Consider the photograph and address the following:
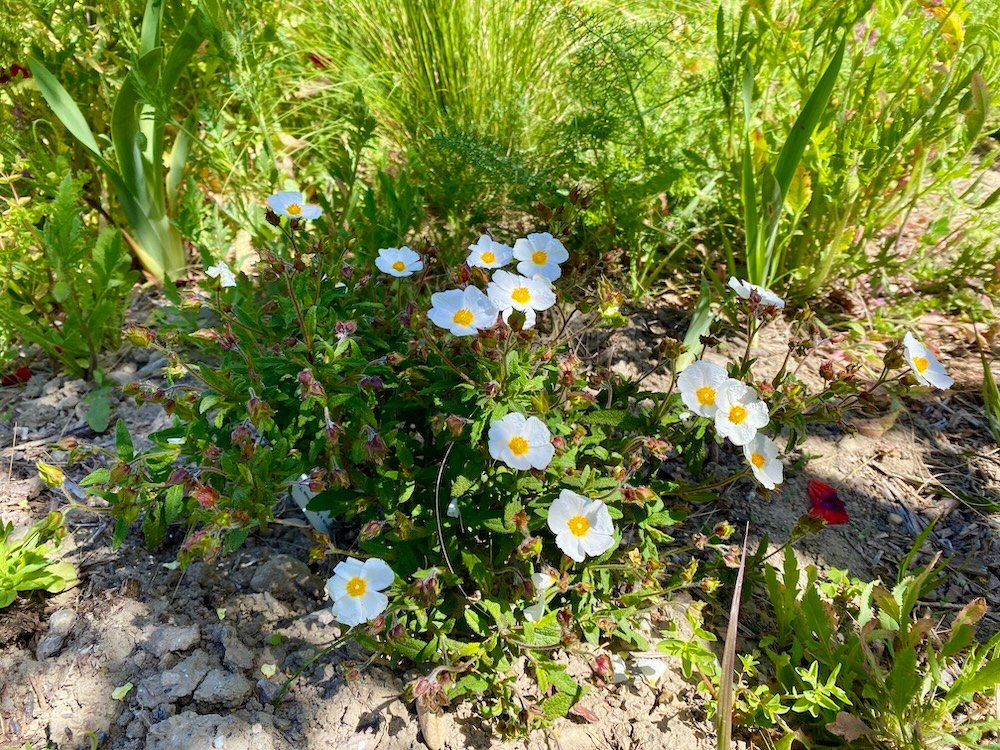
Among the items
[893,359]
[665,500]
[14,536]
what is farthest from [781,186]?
[14,536]

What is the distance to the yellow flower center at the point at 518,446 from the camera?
48.9 inches

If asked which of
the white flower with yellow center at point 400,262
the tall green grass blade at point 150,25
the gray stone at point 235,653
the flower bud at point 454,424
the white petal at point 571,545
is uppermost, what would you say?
the tall green grass blade at point 150,25

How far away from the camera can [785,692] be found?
150cm

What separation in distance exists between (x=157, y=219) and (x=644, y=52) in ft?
5.84

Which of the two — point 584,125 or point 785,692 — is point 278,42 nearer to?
point 584,125

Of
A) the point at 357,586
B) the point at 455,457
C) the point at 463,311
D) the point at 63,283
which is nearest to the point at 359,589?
the point at 357,586

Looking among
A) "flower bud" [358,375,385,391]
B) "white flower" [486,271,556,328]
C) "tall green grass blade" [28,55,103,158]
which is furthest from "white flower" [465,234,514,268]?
"tall green grass blade" [28,55,103,158]

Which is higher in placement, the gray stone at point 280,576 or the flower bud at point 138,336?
the flower bud at point 138,336

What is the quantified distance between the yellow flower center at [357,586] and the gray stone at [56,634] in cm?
70

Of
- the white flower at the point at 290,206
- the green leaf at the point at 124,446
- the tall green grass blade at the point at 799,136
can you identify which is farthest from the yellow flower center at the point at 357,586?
the tall green grass blade at the point at 799,136

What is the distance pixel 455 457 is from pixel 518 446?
0.21 m

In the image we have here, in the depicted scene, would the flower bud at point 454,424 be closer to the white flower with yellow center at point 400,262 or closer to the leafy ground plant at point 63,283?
the white flower with yellow center at point 400,262

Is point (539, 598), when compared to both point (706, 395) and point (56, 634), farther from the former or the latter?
point (56, 634)

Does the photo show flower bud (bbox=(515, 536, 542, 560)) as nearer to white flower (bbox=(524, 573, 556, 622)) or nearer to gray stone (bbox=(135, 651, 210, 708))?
white flower (bbox=(524, 573, 556, 622))
